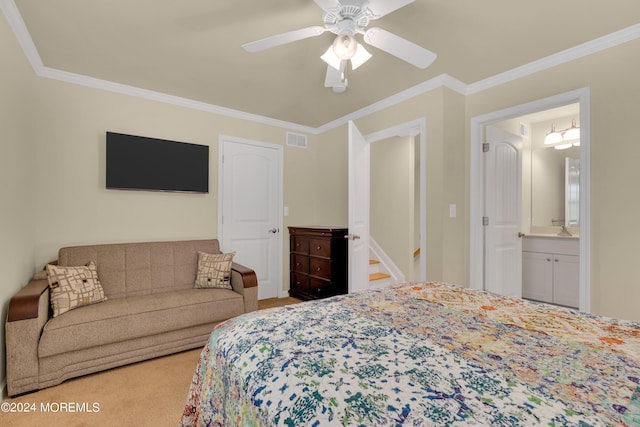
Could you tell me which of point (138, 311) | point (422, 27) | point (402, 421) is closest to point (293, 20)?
point (422, 27)

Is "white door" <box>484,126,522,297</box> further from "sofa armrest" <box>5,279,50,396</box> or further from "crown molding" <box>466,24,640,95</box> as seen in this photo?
"sofa armrest" <box>5,279,50,396</box>

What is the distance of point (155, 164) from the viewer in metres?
3.19

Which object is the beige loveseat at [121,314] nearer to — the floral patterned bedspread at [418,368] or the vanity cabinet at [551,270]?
the floral patterned bedspread at [418,368]

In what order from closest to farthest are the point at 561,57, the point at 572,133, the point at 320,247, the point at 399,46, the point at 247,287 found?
the point at 399,46 < the point at 561,57 < the point at 247,287 < the point at 320,247 < the point at 572,133

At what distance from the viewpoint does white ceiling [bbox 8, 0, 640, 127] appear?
6.34ft

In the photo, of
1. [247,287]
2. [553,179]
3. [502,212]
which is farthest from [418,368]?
[553,179]

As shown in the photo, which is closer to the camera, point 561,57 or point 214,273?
point 561,57

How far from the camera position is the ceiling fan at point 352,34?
63.4 inches

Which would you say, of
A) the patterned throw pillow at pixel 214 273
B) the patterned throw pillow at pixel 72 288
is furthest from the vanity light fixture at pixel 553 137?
the patterned throw pillow at pixel 72 288

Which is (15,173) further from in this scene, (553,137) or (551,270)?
(553,137)

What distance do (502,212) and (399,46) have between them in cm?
231

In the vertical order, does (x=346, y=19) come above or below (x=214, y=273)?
A: above

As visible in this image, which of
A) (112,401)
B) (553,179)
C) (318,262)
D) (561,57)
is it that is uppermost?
(561,57)

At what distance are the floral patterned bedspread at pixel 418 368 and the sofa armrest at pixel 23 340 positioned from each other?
1.47 m
